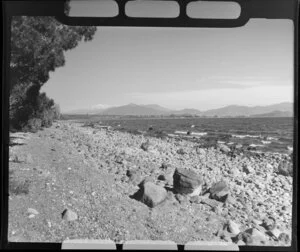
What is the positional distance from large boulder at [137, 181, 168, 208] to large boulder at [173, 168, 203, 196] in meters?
0.11

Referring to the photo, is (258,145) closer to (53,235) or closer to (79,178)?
(79,178)

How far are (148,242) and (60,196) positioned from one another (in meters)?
0.60

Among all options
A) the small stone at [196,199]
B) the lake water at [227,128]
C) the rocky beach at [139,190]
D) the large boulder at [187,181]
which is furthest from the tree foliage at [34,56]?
the small stone at [196,199]

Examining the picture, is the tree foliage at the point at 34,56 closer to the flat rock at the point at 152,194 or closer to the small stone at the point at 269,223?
the flat rock at the point at 152,194

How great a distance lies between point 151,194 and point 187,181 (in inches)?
10.6

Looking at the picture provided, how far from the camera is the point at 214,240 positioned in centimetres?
223

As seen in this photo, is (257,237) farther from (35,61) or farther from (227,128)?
→ (35,61)

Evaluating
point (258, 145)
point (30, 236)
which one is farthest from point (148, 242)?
point (258, 145)

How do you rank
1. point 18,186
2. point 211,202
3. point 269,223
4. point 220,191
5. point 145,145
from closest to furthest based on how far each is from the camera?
point 18,186
point 269,223
point 220,191
point 211,202
point 145,145

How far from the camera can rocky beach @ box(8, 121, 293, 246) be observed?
2176 mm

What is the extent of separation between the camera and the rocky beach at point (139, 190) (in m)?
2.18

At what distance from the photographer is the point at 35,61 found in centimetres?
233

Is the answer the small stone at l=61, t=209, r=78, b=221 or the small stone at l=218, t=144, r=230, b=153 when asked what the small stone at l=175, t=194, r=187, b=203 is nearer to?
the small stone at l=218, t=144, r=230, b=153

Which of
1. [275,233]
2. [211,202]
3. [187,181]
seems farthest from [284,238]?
[187,181]
